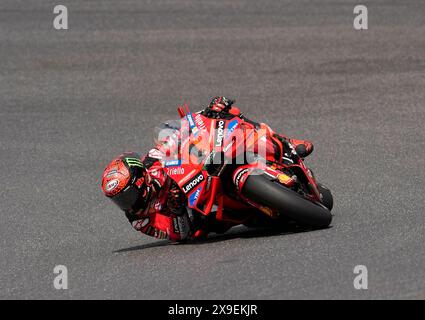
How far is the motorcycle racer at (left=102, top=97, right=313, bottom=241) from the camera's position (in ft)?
26.7

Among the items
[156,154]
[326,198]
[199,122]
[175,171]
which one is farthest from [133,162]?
[326,198]

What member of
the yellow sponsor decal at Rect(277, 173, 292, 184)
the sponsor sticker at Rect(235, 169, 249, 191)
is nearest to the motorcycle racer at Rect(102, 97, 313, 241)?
the yellow sponsor decal at Rect(277, 173, 292, 184)

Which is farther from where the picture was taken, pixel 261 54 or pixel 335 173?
pixel 261 54

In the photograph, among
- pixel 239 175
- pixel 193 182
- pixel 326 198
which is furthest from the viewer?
pixel 326 198

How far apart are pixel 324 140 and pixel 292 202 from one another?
470cm

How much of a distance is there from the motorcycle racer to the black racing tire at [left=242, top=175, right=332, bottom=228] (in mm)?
520

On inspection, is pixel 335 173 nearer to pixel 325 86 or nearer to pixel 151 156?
pixel 151 156

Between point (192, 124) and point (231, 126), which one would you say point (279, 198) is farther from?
point (192, 124)

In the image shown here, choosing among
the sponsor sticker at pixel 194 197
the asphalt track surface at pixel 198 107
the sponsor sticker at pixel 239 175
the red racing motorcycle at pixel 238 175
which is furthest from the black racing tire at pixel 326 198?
the sponsor sticker at pixel 194 197

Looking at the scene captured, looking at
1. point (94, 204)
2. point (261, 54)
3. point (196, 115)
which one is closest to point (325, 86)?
point (261, 54)

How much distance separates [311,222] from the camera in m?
8.20

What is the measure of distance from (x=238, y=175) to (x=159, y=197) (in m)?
0.70

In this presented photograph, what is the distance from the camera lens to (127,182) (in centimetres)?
802
